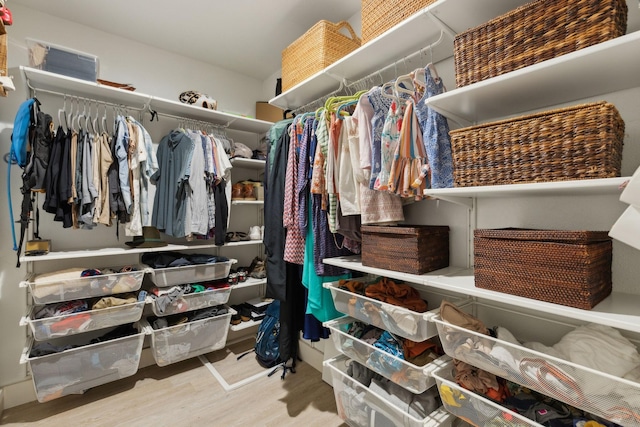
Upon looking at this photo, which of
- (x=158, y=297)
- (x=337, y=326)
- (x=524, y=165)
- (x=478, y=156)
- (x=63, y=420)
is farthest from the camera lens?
(x=158, y=297)

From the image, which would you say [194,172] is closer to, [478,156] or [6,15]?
[6,15]

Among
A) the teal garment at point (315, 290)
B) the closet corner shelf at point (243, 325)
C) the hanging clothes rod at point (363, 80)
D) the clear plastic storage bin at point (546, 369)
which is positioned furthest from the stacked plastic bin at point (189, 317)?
the clear plastic storage bin at point (546, 369)

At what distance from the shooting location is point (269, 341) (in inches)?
95.5

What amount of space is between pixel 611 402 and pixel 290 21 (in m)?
2.62

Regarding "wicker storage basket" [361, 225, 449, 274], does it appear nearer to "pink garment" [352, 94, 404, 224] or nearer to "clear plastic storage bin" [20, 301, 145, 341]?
"pink garment" [352, 94, 404, 224]

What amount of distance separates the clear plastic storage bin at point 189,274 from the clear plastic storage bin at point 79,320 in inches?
8.1

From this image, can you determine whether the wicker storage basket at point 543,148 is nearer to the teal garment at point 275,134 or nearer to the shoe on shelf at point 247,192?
the teal garment at point 275,134

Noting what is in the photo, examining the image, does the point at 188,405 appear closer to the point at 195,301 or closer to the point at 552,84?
the point at 195,301

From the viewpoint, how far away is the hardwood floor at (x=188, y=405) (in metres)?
1.79

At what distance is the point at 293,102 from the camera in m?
2.22

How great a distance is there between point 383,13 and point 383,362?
1.64 m

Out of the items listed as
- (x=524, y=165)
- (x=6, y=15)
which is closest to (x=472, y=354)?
(x=524, y=165)

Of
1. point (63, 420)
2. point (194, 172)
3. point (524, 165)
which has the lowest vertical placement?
point (63, 420)

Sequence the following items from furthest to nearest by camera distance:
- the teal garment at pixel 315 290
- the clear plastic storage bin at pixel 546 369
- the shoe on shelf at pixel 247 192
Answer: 1. the shoe on shelf at pixel 247 192
2. the teal garment at pixel 315 290
3. the clear plastic storage bin at pixel 546 369
